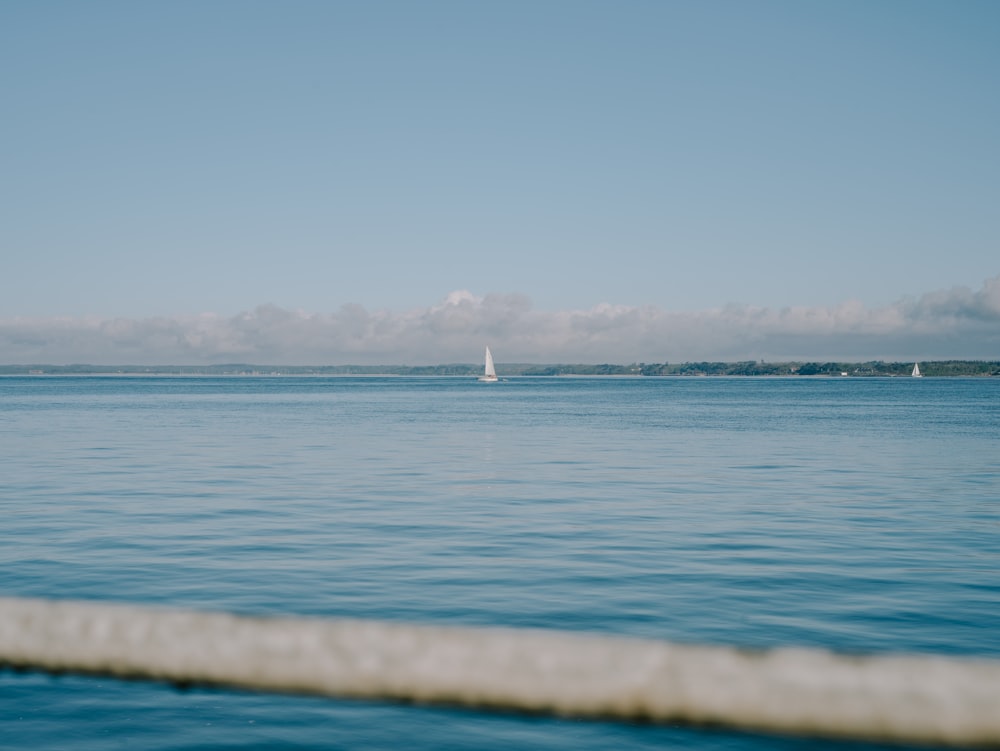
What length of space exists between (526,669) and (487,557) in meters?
21.1

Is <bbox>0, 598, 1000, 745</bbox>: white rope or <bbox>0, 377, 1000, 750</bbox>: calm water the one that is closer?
<bbox>0, 598, 1000, 745</bbox>: white rope

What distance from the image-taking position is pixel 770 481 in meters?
40.6

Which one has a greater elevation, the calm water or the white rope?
the white rope

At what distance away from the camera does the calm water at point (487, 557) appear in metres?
12.1

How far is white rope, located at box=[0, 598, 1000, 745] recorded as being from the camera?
1421 millimetres

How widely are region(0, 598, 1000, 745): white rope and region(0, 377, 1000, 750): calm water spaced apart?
0.69 ft

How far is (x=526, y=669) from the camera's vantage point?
160cm

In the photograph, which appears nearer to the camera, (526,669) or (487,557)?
(526,669)

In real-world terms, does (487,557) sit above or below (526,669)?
below

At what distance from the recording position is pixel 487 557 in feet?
73.5

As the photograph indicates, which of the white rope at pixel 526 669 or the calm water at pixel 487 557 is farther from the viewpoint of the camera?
the calm water at pixel 487 557

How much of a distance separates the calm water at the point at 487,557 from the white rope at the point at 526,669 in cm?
21

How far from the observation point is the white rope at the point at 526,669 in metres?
1.42

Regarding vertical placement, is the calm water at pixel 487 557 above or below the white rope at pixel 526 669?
below
